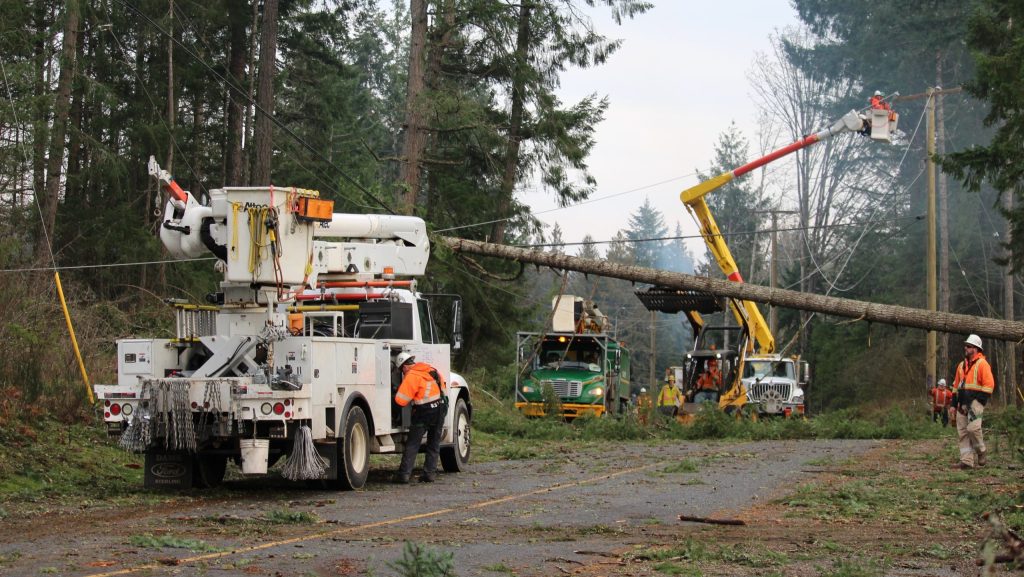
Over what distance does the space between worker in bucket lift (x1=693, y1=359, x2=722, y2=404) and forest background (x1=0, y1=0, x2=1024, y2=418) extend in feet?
17.8

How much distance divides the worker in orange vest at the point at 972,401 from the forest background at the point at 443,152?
615 centimetres

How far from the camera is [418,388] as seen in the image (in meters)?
17.1

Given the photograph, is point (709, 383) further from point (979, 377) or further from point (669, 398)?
point (979, 377)

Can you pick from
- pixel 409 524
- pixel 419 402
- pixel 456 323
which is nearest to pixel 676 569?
pixel 409 524

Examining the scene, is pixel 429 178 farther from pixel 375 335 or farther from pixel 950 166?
pixel 375 335

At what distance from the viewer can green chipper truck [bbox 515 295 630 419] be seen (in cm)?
3462

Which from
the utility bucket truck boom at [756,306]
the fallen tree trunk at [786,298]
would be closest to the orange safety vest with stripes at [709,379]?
the utility bucket truck boom at [756,306]

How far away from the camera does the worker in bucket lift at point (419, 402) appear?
1700 centimetres

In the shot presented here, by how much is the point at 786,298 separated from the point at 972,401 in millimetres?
7370

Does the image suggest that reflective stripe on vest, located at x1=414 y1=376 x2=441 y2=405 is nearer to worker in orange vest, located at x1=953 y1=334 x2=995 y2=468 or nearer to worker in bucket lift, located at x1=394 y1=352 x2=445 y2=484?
worker in bucket lift, located at x1=394 y1=352 x2=445 y2=484

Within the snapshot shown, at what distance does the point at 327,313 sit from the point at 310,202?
1.72 meters

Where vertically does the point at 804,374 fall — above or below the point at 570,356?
below

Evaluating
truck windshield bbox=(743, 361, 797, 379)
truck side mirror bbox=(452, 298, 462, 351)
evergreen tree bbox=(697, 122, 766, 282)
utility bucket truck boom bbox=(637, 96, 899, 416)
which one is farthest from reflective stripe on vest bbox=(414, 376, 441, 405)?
evergreen tree bbox=(697, 122, 766, 282)

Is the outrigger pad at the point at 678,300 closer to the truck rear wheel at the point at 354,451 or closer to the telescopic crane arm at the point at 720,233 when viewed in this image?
the telescopic crane arm at the point at 720,233
